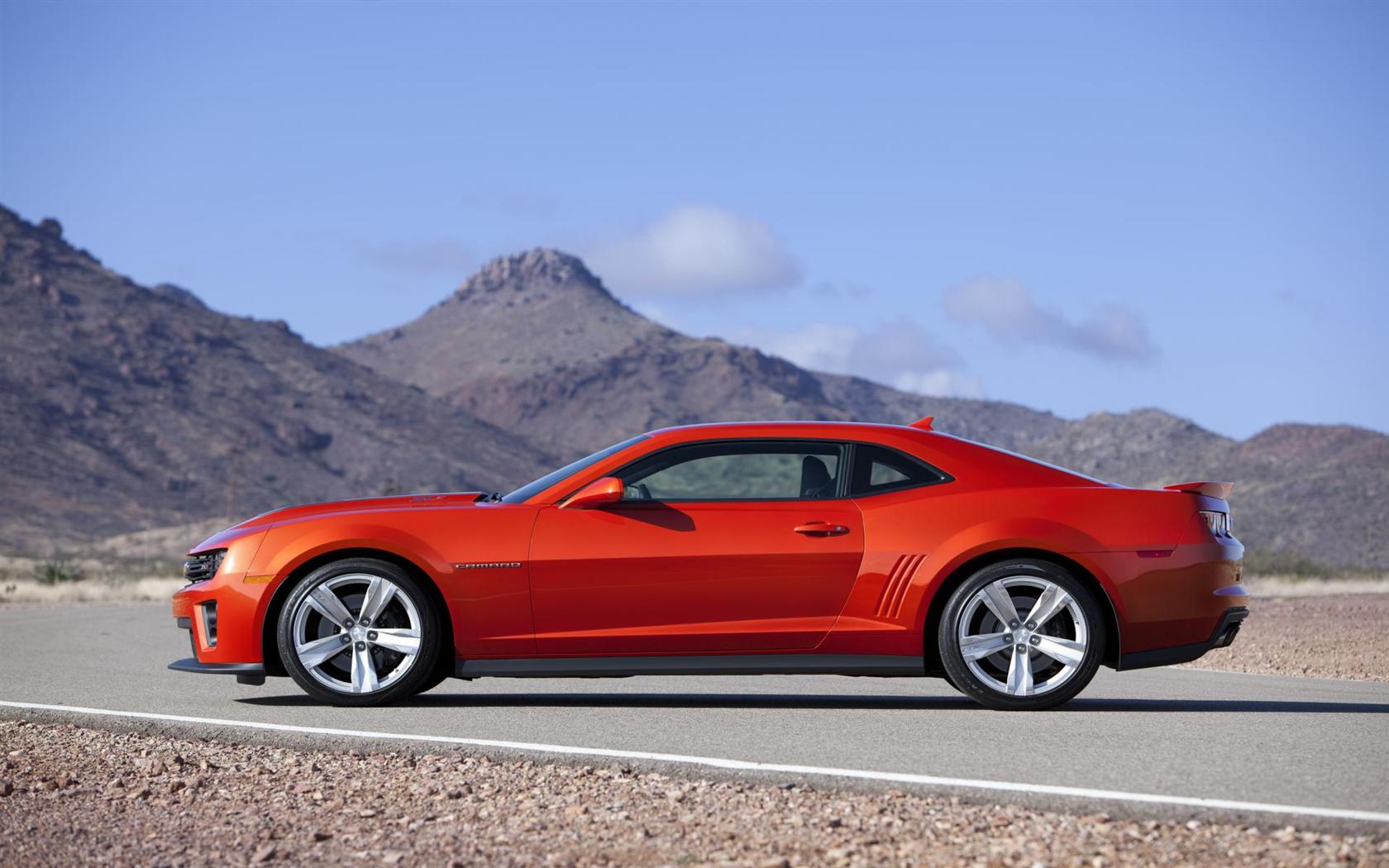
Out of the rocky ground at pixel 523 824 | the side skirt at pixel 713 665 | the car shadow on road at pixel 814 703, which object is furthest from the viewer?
the car shadow on road at pixel 814 703

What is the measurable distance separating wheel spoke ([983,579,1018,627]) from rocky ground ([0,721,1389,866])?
2446 mm

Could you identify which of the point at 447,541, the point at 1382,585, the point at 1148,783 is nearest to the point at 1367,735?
the point at 1148,783

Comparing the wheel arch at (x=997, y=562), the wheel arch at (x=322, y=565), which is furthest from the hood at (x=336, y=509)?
the wheel arch at (x=997, y=562)

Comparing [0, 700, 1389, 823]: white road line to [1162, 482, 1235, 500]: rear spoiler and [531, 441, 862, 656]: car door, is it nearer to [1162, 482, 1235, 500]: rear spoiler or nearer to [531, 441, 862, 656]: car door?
[531, 441, 862, 656]: car door

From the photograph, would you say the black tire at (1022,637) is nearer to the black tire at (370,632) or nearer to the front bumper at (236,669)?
the black tire at (370,632)

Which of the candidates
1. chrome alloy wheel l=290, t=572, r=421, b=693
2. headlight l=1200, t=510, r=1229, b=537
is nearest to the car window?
chrome alloy wheel l=290, t=572, r=421, b=693

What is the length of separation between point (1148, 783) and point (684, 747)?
2.05 m

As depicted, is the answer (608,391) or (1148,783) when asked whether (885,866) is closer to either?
(1148,783)

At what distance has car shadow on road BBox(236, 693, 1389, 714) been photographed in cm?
902

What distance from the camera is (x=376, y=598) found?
337 inches

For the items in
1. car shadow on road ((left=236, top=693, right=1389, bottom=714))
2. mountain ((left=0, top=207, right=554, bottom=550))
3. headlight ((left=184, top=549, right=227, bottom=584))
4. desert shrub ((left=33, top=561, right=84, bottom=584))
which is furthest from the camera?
mountain ((left=0, top=207, right=554, bottom=550))

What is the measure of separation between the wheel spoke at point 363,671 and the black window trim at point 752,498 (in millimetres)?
1384

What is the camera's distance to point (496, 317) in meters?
149

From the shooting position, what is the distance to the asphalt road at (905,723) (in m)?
6.55
